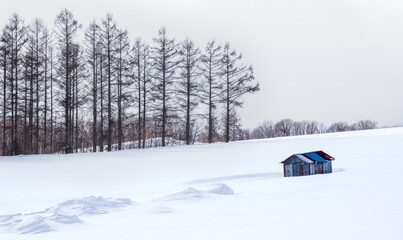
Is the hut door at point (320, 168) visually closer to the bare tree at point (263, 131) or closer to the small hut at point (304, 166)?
the small hut at point (304, 166)

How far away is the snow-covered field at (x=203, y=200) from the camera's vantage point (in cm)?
606

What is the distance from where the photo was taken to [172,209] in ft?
27.9

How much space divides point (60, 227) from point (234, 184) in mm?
7060

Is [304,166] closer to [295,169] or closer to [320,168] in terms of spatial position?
[295,169]

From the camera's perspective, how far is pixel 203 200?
9688mm

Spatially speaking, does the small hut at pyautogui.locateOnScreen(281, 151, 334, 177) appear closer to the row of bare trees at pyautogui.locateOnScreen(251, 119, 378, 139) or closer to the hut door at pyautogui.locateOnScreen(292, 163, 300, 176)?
the hut door at pyautogui.locateOnScreen(292, 163, 300, 176)

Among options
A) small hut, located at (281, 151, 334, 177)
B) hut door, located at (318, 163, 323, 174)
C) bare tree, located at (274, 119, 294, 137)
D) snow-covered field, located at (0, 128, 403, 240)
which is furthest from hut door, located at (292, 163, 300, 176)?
bare tree, located at (274, 119, 294, 137)

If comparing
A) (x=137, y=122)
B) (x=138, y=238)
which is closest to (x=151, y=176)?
(x=138, y=238)

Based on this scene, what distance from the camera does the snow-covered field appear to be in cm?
606

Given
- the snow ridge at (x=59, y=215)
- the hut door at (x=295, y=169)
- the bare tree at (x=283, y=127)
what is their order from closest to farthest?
the snow ridge at (x=59, y=215)
the hut door at (x=295, y=169)
the bare tree at (x=283, y=127)

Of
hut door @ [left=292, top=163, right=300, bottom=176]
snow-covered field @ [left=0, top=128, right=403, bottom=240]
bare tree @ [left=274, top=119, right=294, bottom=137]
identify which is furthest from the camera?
bare tree @ [left=274, top=119, right=294, bottom=137]

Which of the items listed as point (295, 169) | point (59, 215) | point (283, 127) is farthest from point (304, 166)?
point (283, 127)

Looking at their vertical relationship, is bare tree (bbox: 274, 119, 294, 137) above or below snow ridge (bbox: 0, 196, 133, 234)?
above


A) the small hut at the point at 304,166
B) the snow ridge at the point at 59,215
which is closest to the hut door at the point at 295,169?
the small hut at the point at 304,166
